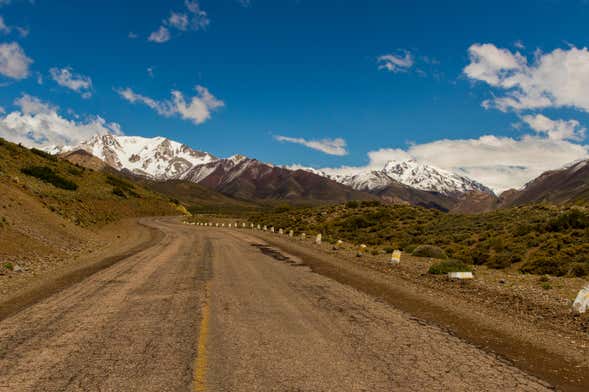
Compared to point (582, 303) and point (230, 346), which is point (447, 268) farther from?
point (230, 346)

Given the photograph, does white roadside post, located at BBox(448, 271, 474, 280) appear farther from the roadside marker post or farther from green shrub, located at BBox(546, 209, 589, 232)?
green shrub, located at BBox(546, 209, 589, 232)

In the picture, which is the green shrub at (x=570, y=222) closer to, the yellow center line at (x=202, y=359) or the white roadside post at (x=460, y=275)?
the white roadside post at (x=460, y=275)

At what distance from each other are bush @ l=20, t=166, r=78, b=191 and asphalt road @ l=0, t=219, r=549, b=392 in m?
50.9

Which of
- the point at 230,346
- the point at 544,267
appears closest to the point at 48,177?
the point at 230,346

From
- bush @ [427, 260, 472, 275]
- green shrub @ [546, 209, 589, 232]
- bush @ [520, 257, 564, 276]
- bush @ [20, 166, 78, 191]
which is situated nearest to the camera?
bush @ [427, 260, 472, 275]

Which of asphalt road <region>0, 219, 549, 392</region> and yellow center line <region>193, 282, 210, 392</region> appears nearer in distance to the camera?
yellow center line <region>193, 282, 210, 392</region>

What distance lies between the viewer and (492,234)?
27.7m

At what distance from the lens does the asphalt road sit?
507cm

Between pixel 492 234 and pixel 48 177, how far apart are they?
182 feet

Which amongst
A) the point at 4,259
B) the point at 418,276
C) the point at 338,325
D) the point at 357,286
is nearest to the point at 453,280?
the point at 418,276

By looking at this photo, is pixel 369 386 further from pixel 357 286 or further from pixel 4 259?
pixel 4 259

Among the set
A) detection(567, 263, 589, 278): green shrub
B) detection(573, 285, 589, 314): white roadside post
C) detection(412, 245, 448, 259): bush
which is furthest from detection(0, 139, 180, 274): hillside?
detection(567, 263, 589, 278): green shrub

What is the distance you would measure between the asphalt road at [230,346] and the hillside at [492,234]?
13.6 metres

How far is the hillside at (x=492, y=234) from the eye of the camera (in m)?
19.4
